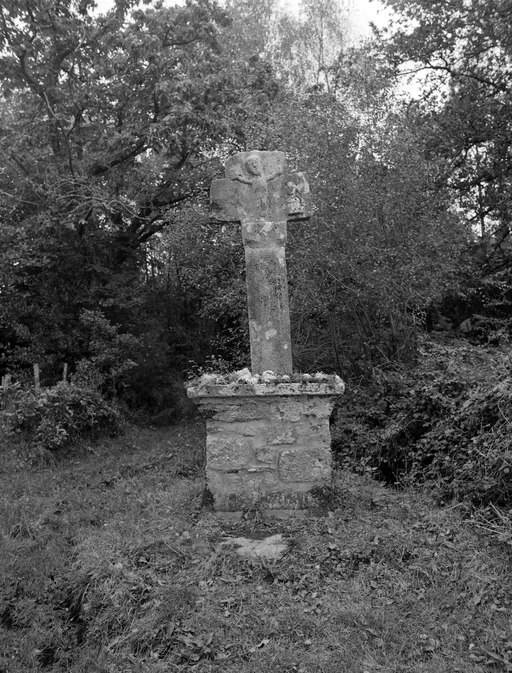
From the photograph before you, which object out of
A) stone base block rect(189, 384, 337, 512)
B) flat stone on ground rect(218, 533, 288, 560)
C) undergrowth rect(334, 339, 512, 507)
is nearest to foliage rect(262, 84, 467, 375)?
undergrowth rect(334, 339, 512, 507)

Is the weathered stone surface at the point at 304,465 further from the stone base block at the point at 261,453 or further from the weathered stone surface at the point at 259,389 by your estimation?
the weathered stone surface at the point at 259,389

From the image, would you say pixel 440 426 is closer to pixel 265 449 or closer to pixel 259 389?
pixel 265 449

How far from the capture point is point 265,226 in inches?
215

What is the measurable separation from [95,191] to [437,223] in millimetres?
5436

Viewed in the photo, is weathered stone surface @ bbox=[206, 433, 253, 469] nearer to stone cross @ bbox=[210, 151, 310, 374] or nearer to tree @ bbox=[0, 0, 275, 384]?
stone cross @ bbox=[210, 151, 310, 374]

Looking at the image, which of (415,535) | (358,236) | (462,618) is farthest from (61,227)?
(462,618)

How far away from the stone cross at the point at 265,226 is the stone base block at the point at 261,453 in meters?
0.60

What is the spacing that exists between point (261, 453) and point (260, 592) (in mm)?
1208

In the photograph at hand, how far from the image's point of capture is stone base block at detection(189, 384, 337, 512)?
475 centimetres

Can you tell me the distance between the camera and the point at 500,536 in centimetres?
399

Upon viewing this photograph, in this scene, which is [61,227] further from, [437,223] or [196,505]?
[196,505]

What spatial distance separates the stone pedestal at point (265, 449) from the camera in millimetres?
4742

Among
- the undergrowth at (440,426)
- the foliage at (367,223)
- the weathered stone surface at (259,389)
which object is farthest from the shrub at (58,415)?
the weathered stone surface at (259,389)

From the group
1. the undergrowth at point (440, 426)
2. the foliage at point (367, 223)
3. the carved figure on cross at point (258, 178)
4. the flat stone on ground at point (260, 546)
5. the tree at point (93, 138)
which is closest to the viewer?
the flat stone on ground at point (260, 546)
